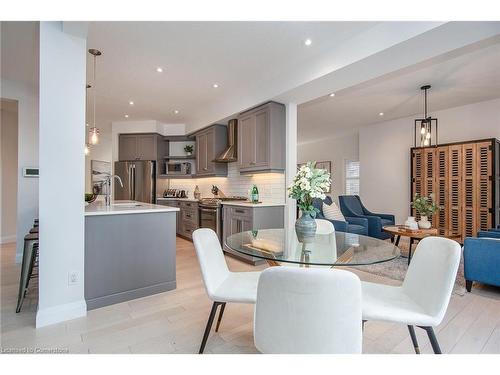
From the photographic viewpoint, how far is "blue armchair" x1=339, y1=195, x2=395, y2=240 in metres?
4.82

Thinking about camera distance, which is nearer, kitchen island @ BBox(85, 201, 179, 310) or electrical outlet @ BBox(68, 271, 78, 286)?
electrical outlet @ BBox(68, 271, 78, 286)

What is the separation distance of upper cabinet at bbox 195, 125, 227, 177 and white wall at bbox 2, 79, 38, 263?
2.93 meters

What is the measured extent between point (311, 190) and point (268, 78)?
8.07 ft

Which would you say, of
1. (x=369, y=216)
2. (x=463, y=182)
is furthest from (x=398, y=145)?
(x=369, y=216)

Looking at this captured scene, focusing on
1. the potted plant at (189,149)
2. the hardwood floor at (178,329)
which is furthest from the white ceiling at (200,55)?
the hardwood floor at (178,329)

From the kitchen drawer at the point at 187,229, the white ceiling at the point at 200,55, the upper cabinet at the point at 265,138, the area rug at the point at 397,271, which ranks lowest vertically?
the area rug at the point at 397,271

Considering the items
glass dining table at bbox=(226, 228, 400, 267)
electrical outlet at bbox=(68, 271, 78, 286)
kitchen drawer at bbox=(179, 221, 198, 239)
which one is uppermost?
glass dining table at bbox=(226, 228, 400, 267)

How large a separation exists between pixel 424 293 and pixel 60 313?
2.67m

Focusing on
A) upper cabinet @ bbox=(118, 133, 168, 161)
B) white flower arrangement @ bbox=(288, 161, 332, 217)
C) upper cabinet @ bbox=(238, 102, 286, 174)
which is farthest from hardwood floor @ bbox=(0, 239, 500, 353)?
upper cabinet @ bbox=(118, 133, 168, 161)

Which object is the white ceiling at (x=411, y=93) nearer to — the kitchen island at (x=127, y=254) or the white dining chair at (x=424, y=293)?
the white dining chair at (x=424, y=293)

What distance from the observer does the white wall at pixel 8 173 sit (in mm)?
5164

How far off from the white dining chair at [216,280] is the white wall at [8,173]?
5.43m

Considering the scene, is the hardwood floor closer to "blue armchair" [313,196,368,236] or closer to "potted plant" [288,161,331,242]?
"potted plant" [288,161,331,242]
